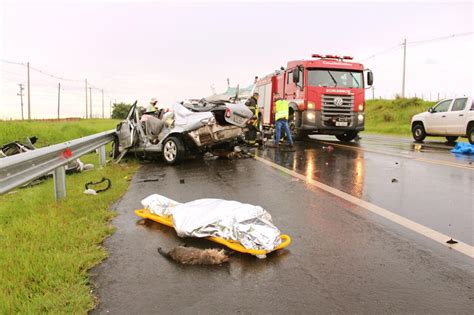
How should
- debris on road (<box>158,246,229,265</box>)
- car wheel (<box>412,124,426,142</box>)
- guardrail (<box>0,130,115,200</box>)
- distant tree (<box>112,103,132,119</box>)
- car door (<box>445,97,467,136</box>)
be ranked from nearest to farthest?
debris on road (<box>158,246,229,265</box>)
guardrail (<box>0,130,115,200</box>)
car door (<box>445,97,467,136</box>)
car wheel (<box>412,124,426,142</box>)
distant tree (<box>112,103,132,119</box>)

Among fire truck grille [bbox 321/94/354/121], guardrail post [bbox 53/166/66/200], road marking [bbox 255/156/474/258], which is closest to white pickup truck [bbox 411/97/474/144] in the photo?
fire truck grille [bbox 321/94/354/121]

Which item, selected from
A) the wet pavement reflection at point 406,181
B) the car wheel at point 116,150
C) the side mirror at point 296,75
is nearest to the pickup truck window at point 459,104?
the wet pavement reflection at point 406,181

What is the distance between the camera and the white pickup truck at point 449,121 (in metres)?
15.4

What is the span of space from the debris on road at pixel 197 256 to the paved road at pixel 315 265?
9 centimetres

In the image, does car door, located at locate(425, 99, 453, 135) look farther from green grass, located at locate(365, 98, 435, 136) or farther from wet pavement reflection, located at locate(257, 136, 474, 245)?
green grass, located at locate(365, 98, 435, 136)

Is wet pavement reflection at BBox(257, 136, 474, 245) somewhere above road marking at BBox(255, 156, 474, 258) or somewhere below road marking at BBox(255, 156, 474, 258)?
above

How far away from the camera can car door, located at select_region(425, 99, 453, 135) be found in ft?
54.4

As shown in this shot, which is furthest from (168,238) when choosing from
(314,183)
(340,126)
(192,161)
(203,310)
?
(340,126)

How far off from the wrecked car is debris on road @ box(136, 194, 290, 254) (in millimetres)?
5533

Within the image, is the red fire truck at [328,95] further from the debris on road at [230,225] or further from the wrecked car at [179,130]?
the debris on road at [230,225]

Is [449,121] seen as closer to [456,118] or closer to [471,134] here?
[456,118]

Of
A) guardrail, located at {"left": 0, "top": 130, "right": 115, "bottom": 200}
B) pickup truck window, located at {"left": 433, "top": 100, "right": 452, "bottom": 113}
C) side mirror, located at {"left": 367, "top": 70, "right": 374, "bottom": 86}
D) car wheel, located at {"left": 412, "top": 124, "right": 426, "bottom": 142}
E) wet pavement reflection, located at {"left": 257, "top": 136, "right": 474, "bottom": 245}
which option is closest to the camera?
guardrail, located at {"left": 0, "top": 130, "right": 115, "bottom": 200}

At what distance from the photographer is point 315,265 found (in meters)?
3.46

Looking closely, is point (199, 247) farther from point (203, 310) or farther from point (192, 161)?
point (192, 161)
